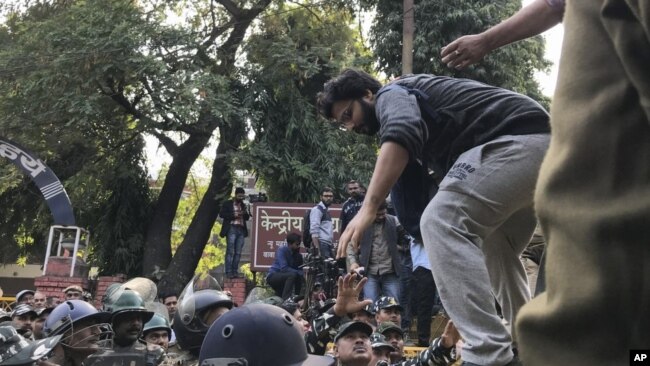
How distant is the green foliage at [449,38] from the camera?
15.8 meters

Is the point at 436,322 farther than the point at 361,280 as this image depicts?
Yes

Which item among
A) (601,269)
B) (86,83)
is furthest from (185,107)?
(601,269)

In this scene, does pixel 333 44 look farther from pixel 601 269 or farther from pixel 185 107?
pixel 601 269

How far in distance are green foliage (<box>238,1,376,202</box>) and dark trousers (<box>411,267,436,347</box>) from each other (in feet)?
25.6

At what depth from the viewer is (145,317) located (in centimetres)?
562

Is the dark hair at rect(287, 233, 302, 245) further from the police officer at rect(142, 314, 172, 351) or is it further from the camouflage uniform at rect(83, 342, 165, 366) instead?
the camouflage uniform at rect(83, 342, 165, 366)

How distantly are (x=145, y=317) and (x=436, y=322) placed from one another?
Answer: 108 inches

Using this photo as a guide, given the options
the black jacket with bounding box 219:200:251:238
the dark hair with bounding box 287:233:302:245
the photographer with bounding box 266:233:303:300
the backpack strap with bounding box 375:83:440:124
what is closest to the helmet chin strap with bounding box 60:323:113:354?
the backpack strap with bounding box 375:83:440:124

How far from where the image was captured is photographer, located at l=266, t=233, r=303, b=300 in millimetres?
10680

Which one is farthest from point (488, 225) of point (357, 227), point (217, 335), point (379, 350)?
point (379, 350)

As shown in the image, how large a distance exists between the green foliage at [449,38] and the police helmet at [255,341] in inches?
514

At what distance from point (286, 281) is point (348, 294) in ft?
22.4

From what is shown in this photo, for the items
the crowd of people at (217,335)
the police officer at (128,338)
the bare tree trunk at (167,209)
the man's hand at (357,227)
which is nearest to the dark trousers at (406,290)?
the crowd of people at (217,335)

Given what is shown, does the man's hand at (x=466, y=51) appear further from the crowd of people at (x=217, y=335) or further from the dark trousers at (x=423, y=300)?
the dark trousers at (x=423, y=300)
